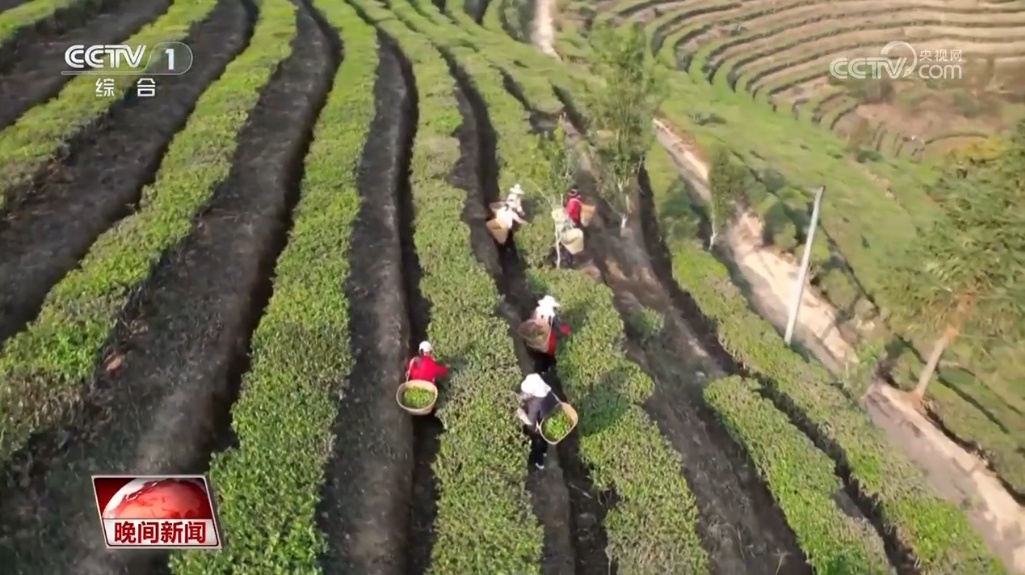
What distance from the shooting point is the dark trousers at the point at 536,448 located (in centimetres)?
1074

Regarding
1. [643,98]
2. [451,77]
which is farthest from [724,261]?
[451,77]

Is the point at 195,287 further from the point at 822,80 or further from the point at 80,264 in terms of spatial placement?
the point at 822,80

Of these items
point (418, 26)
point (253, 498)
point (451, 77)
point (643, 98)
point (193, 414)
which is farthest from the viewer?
point (418, 26)

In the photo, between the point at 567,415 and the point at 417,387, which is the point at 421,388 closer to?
the point at 417,387

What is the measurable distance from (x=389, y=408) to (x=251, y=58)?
51.1 ft

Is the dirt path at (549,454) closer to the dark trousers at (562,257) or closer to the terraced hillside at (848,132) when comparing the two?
the dark trousers at (562,257)

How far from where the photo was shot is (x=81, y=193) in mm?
15141

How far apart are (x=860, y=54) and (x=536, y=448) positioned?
5750 centimetres

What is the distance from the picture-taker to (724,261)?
2311 centimetres

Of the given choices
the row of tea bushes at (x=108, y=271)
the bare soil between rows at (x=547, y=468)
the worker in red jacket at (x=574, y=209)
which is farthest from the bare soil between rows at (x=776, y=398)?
the row of tea bushes at (x=108, y=271)

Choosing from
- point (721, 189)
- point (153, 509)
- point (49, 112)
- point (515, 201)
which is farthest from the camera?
point (721, 189)

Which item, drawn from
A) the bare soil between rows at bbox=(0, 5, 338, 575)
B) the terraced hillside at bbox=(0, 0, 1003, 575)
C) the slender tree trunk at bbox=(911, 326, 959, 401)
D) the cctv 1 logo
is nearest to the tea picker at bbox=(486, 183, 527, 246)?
the terraced hillside at bbox=(0, 0, 1003, 575)
